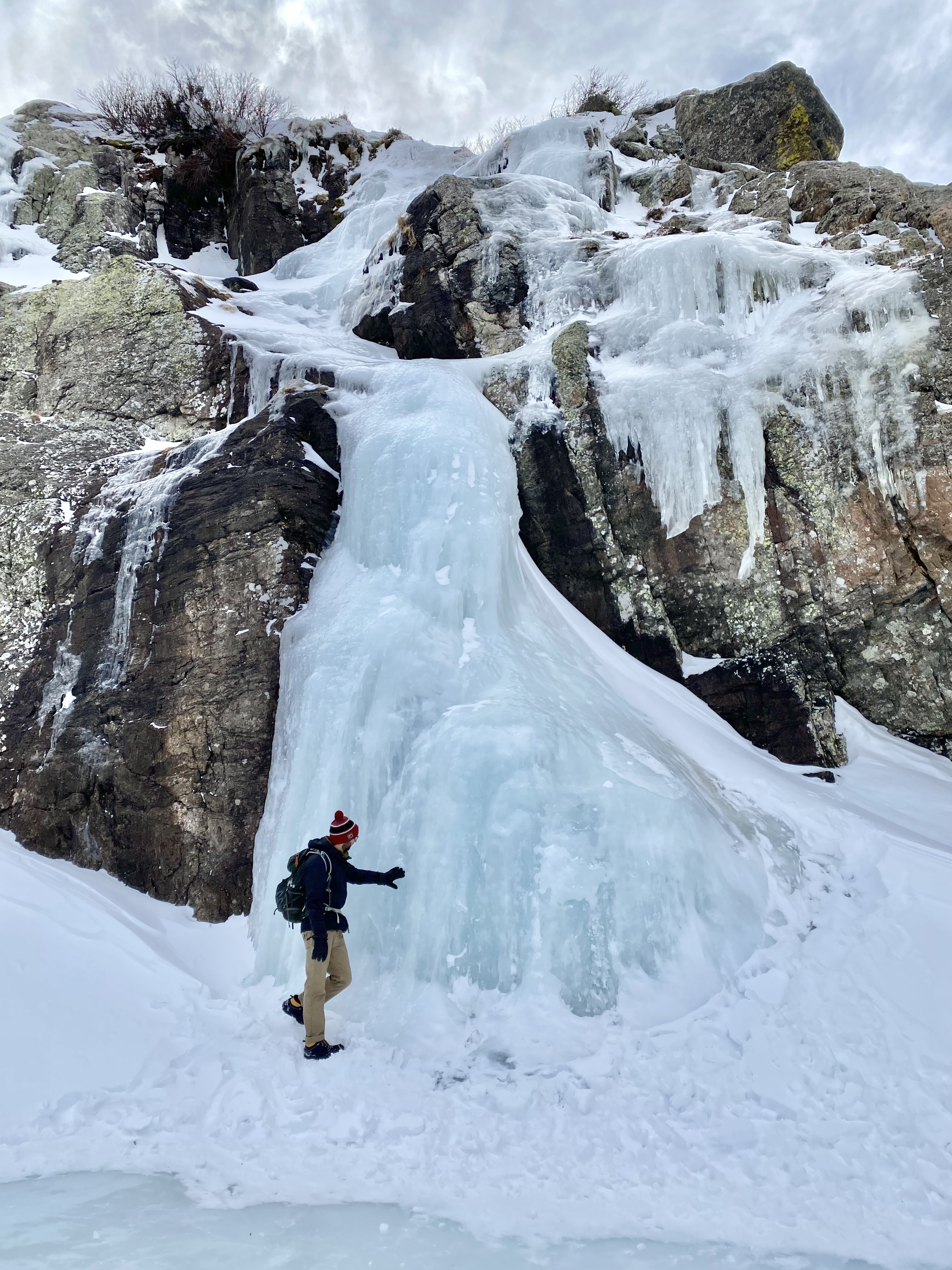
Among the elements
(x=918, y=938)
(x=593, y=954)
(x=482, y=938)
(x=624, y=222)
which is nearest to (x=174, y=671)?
(x=482, y=938)

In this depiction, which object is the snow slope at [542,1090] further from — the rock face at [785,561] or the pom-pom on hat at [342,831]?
the rock face at [785,561]

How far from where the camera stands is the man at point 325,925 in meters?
3.68

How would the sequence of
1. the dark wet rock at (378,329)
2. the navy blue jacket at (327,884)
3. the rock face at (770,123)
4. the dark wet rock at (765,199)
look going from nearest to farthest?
the navy blue jacket at (327,884)
the dark wet rock at (765,199)
the dark wet rock at (378,329)
the rock face at (770,123)

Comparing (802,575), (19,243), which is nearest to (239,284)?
(19,243)

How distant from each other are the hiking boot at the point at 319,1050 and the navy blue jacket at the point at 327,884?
54 centimetres

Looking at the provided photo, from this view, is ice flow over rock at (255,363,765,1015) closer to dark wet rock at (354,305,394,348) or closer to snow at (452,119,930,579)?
snow at (452,119,930,579)

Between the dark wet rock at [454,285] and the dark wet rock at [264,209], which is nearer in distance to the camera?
the dark wet rock at [454,285]

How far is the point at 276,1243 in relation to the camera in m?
2.21

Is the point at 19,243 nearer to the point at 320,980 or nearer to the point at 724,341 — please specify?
the point at 724,341

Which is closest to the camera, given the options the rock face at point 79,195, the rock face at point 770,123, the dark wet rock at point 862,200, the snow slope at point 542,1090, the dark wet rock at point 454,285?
the snow slope at point 542,1090

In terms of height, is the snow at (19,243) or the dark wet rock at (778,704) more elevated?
the snow at (19,243)

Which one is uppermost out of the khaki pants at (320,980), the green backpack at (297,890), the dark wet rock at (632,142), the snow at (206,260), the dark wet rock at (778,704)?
the dark wet rock at (632,142)

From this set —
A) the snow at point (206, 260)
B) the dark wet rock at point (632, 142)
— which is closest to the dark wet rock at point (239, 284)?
the snow at point (206, 260)

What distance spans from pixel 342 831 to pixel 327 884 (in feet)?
1.01
